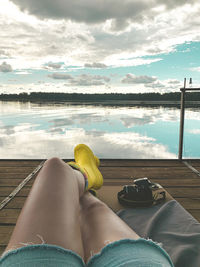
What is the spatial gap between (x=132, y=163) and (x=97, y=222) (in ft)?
6.40

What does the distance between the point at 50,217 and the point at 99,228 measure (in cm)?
20

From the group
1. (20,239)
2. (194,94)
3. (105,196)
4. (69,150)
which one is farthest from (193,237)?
(69,150)

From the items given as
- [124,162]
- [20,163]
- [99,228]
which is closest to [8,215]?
[99,228]

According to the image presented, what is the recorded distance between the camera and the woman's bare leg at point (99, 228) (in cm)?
60

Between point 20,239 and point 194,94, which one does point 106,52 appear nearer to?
point 194,94

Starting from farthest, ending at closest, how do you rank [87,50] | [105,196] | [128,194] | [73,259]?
1. [87,50]
2. [105,196]
3. [128,194]
4. [73,259]

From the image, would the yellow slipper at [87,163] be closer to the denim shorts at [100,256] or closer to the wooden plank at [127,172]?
the wooden plank at [127,172]

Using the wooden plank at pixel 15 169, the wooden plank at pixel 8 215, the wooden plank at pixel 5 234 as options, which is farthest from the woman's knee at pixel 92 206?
the wooden plank at pixel 15 169

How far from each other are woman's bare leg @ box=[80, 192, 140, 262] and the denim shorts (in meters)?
0.04

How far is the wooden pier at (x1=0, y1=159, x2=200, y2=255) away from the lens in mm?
1438

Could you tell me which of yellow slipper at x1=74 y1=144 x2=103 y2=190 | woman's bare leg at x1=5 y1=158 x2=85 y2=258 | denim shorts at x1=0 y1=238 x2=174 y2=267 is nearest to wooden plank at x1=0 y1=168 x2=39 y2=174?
yellow slipper at x1=74 y1=144 x2=103 y2=190

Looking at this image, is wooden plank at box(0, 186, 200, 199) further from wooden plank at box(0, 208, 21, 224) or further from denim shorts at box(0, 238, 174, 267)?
denim shorts at box(0, 238, 174, 267)

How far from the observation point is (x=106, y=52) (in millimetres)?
13430

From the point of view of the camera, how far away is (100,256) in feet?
1.76
